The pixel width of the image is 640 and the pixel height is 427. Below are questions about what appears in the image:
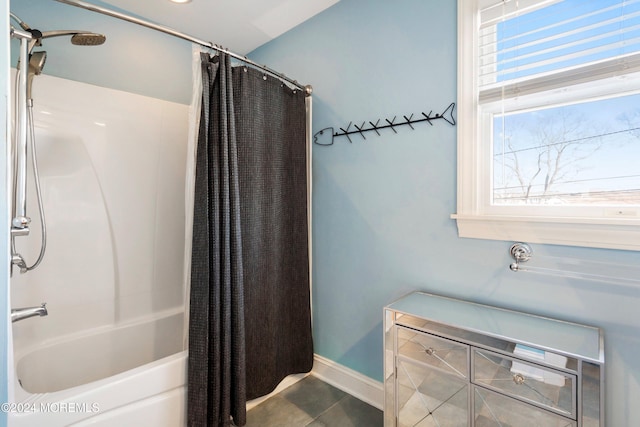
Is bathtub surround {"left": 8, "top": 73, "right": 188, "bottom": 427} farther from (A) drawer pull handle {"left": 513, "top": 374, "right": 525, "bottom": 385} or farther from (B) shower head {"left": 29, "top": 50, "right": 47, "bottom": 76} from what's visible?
(A) drawer pull handle {"left": 513, "top": 374, "right": 525, "bottom": 385}

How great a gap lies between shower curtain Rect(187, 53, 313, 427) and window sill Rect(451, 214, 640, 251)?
978 mm

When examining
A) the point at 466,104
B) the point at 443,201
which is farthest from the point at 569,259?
the point at 466,104

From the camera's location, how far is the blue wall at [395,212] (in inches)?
45.9

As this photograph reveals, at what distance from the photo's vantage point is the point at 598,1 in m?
1.15

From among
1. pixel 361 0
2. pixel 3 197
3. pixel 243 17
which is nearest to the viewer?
pixel 3 197

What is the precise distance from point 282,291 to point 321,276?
333 millimetres

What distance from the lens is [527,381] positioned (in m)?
1.02

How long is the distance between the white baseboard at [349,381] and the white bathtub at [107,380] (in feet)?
3.05

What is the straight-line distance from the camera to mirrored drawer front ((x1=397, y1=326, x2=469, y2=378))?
1.16 metres

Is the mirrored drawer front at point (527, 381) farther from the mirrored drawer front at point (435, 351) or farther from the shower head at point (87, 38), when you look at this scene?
the shower head at point (87, 38)

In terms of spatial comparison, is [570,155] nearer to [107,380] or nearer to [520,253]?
[520,253]

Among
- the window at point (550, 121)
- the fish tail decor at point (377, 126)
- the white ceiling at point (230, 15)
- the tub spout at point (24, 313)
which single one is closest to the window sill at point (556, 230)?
the window at point (550, 121)

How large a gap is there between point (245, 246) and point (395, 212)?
2.76 ft

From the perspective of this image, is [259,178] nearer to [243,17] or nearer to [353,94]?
[353,94]
